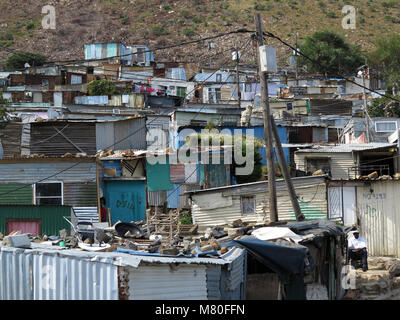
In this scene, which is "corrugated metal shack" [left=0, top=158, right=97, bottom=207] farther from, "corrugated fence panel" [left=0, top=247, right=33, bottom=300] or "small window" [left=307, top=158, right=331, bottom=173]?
"corrugated fence panel" [left=0, top=247, right=33, bottom=300]

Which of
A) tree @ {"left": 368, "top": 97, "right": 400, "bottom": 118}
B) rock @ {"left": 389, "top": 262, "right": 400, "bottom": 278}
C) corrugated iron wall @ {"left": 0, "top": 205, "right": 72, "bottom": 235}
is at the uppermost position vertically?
tree @ {"left": 368, "top": 97, "right": 400, "bottom": 118}

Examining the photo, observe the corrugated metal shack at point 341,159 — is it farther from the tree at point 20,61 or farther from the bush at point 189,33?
the bush at point 189,33

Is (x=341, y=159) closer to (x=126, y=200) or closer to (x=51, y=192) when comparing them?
(x=126, y=200)

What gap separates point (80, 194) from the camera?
933 inches

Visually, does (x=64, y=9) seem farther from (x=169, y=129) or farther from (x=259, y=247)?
(x=259, y=247)

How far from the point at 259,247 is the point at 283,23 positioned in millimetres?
76609

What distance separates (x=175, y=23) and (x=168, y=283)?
83694mm

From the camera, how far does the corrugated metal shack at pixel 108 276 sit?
32.8 ft

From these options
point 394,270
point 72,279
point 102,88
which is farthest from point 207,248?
point 102,88

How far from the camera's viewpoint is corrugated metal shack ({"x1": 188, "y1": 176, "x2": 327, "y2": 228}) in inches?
927

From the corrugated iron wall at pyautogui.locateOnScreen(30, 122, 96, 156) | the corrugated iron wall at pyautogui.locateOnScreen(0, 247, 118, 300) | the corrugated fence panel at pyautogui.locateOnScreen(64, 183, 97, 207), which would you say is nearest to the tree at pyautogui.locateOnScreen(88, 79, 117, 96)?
the corrugated iron wall at pyautogui.locateOnScreen(30, 122, 96, 156)

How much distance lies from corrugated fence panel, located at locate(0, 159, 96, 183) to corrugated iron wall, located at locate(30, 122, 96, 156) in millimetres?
5336

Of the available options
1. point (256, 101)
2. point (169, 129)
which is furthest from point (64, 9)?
point (169, 129)

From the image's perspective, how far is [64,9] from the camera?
9981cm
